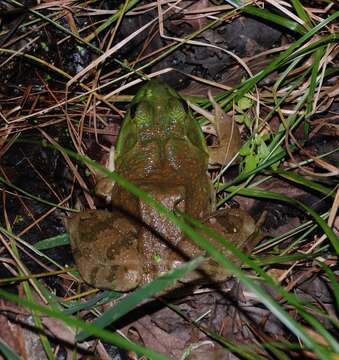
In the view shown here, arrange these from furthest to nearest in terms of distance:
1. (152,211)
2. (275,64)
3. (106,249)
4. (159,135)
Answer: (159,135)
(275,64)
(106,249)
(152,211)

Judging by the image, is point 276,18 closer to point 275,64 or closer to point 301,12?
point 301,12

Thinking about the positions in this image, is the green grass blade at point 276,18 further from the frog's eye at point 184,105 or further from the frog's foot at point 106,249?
the frog's foot at point 106,249

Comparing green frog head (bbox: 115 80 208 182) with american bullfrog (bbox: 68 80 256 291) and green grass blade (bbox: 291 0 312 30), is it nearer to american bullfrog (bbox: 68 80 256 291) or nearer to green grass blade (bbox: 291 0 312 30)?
american bullfrog (bbox: 68 80 256 291)

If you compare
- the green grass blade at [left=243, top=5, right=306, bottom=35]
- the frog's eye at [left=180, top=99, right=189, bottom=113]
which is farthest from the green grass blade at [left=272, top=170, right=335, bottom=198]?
the green grass blade at [left=243, top=5, right=306, bottom=35]

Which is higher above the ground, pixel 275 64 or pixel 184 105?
pixel 275 64

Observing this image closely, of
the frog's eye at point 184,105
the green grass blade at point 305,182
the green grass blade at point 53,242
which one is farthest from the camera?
the frog's eye at point 184,105

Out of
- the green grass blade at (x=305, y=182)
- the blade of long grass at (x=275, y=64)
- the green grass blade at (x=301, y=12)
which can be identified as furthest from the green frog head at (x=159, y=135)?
the green grass blade at (x=301, y=12)

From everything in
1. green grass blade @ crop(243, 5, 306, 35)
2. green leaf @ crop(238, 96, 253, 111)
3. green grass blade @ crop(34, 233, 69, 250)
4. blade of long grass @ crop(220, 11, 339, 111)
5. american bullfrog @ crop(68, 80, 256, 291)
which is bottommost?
green grass blade @ crop(34, 233, 69, 250)

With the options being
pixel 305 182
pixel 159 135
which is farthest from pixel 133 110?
pixel 305 182
